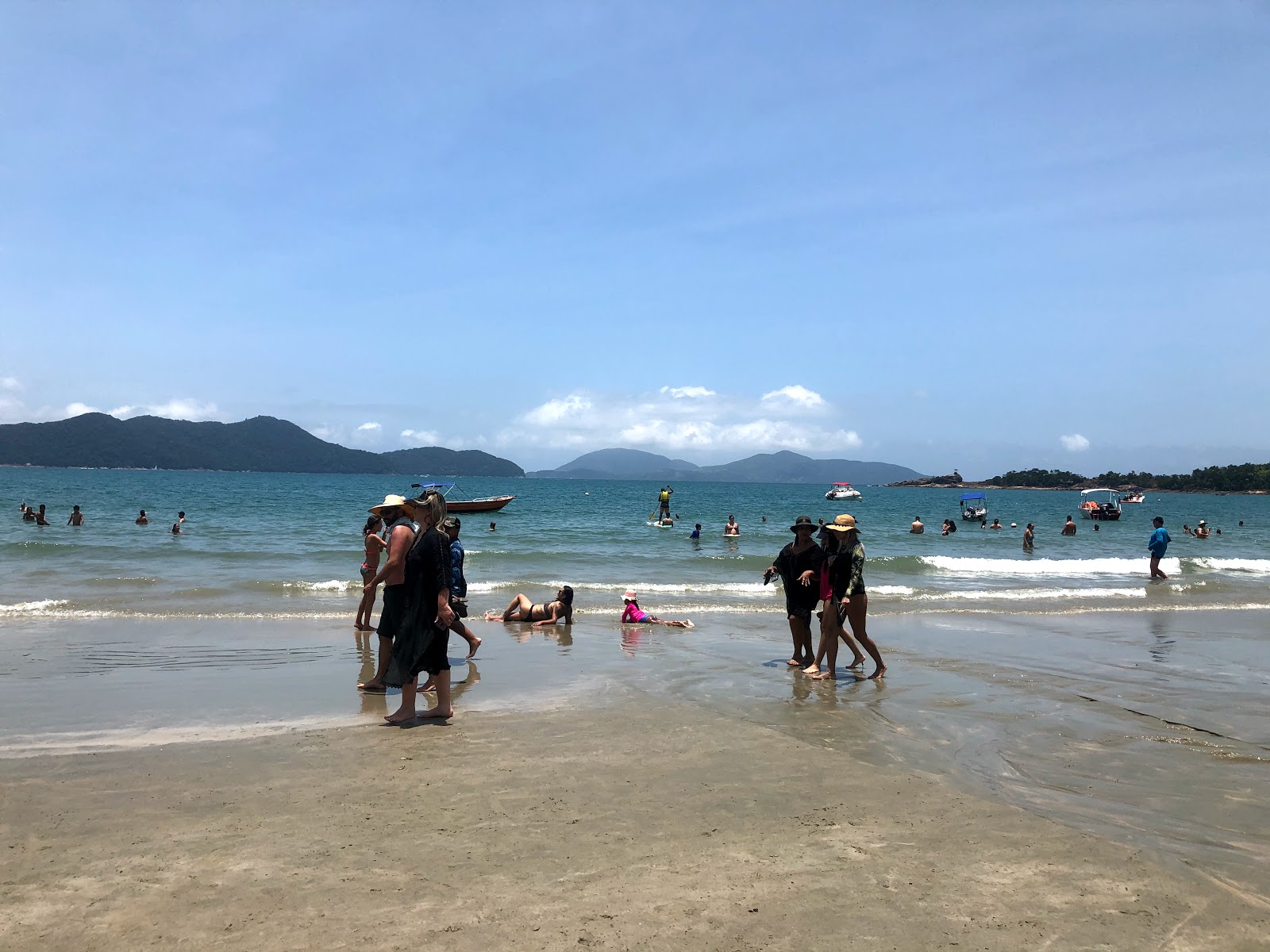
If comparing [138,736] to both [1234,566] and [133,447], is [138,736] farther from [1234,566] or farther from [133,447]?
[133,447]

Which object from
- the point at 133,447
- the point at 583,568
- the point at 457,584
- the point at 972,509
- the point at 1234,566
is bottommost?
the point at 1234,566

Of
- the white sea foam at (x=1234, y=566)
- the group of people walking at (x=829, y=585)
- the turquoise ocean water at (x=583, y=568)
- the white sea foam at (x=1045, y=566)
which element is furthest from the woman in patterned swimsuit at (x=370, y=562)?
the white sea foam at (x=1234, y=566)

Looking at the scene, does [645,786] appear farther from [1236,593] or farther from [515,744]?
[1236,593]

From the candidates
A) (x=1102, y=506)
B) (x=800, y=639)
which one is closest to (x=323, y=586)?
(x=800, y=639)

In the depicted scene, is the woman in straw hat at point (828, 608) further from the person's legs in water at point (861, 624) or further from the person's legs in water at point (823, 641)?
the person's legs in water at point (861, 624)

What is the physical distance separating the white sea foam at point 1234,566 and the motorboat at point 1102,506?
29.1 m

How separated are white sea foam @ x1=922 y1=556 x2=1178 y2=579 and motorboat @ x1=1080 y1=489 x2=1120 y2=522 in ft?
104

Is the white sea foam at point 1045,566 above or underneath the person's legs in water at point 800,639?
underneath

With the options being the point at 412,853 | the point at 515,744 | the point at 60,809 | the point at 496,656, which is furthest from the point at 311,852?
the point at 496,656

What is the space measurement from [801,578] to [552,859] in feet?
17.7

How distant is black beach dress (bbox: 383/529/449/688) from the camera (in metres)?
6.77

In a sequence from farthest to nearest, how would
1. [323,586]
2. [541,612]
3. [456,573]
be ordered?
[323,586], [541,612], [456,573]

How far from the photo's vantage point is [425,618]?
681 centimetres

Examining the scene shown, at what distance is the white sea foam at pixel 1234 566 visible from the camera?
2686 centimetres
